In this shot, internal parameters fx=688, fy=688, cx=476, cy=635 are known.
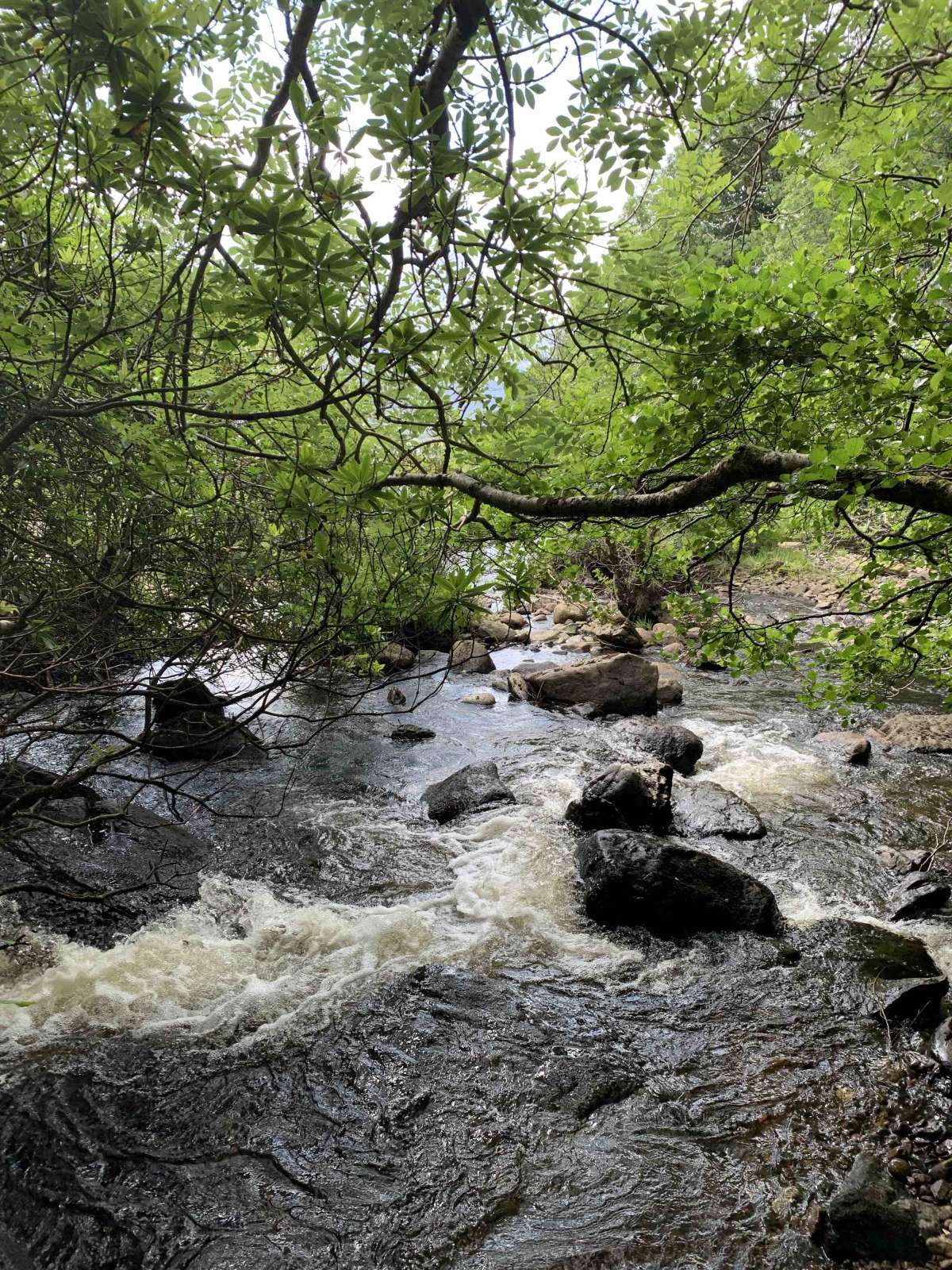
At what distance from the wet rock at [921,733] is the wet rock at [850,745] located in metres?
0.44

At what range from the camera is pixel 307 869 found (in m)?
6.51

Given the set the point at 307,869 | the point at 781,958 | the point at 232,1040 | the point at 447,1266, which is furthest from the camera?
the point at 307,869

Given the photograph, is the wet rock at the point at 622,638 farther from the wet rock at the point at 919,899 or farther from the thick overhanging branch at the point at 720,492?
the thick overhanging branch at the point at 720,492

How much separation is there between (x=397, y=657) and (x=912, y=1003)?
28.5 ft

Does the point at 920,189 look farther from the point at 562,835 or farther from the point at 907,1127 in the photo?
the point at 562,835

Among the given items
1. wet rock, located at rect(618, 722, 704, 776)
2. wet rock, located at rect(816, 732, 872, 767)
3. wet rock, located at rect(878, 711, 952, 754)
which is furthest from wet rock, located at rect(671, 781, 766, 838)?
wet rock, located at rect(878, 711, 952, 754)

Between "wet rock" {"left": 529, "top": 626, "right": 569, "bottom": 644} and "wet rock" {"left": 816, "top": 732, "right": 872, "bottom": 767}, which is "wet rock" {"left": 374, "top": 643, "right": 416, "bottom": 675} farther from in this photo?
"wet rock" {"left": 816, "top": 732, "right": 872, "bottom": 767}

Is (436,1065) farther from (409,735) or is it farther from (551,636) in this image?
(551,636)

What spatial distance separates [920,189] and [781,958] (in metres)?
5.34

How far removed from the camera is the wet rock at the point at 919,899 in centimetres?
554

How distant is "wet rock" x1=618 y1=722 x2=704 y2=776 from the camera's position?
29.5 feet

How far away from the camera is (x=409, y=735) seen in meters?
10.1

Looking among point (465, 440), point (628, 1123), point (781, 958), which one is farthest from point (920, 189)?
point (628, 1123)

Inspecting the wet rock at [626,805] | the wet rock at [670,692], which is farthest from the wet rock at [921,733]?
the wet rock at [626,805]
